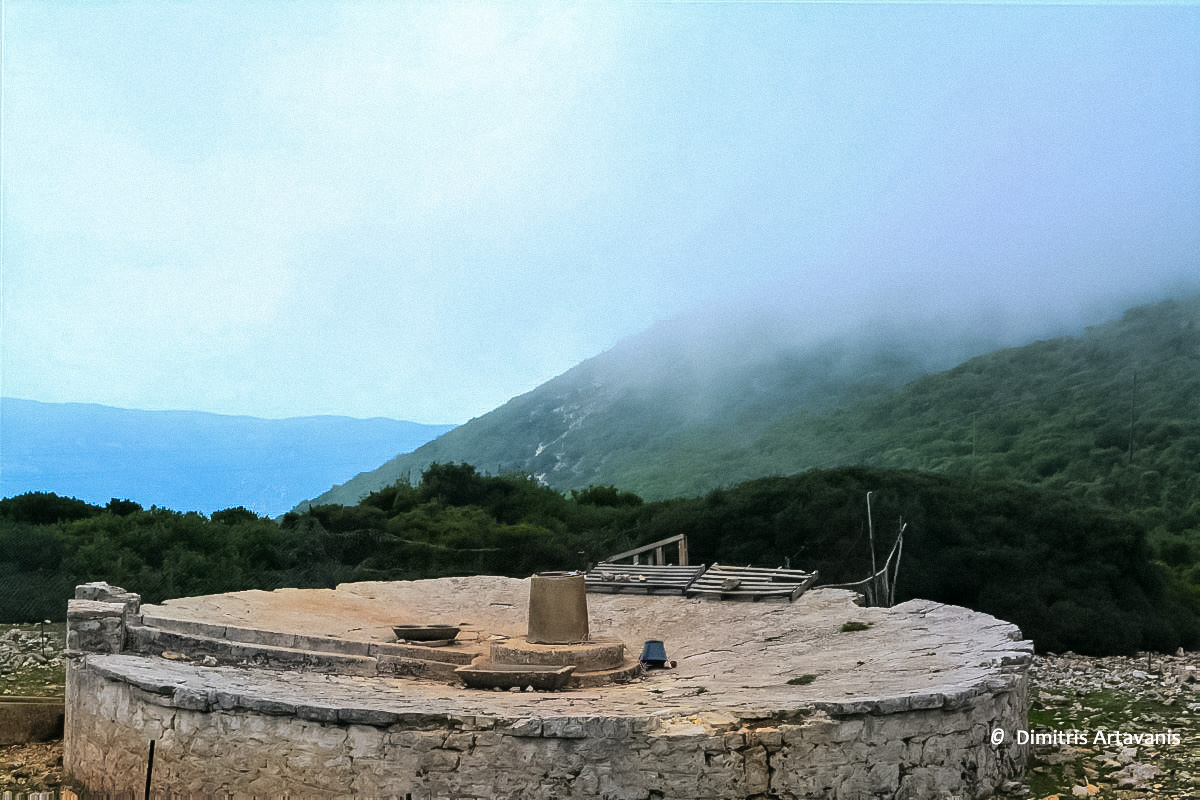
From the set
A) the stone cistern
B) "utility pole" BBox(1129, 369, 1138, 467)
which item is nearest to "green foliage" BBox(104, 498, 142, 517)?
the stone cistern

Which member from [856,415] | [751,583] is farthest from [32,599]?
[856,415]

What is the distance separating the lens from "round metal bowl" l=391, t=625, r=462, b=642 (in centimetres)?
1184

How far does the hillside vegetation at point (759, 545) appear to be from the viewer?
73.0 ft

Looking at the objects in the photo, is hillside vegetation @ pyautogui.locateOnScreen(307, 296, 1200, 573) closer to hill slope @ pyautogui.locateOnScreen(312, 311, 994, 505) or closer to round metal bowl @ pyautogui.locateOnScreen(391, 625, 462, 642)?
hill slope @ pyautogui.locateOnScreen(312, 311, 994, 505)

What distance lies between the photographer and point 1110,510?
1083 inches

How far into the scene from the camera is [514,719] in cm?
732

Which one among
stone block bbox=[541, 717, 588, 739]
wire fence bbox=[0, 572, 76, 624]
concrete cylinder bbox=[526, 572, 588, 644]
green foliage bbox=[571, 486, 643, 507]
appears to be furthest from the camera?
green foliage bbox=[571, 486, 643, 507]

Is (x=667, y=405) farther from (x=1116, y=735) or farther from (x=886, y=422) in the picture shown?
(x=1116, y=735)

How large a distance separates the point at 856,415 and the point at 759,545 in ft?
60.7

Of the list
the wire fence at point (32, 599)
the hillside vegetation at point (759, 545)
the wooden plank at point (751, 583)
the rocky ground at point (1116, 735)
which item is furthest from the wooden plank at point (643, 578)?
the wire fence at point (32, 599)

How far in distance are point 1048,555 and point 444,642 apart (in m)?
18.8

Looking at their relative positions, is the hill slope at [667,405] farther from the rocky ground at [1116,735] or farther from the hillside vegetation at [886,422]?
the rocky ground at [1116,735]

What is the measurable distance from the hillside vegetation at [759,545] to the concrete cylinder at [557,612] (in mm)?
10817

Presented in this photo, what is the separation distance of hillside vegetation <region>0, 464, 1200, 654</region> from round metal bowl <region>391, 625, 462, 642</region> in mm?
10233
